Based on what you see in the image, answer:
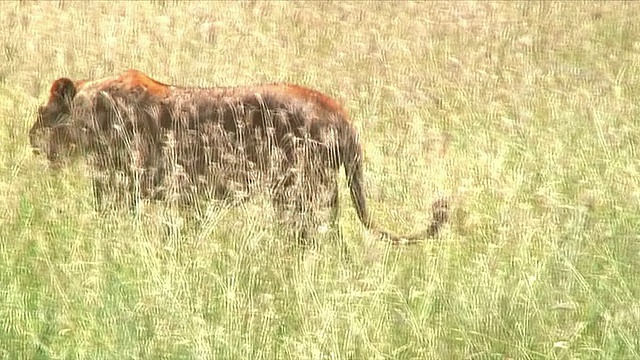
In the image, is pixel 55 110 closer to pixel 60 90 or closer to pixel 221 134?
pixel 60 90

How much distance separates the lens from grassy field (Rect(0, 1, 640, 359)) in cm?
338

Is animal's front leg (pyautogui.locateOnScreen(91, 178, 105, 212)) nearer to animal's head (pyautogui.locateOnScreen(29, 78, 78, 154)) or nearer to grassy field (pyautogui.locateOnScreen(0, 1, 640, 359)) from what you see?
grassy field (pyautogui.locateOnScreen(0, 1, 640, 359))

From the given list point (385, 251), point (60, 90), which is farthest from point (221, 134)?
point (385, 251)

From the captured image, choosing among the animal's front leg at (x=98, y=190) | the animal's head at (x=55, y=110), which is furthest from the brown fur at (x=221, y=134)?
the animal's front leg at (x=98, y=190)

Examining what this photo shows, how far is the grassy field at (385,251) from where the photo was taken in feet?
11.1

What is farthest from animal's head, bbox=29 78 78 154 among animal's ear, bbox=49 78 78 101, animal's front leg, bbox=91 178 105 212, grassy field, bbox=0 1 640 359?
animal's front leg, bbox=91 178 105 212

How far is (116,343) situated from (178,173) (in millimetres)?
1223

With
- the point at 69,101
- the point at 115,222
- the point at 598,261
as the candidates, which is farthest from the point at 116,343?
the point at 69,101

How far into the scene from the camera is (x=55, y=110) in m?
5.18

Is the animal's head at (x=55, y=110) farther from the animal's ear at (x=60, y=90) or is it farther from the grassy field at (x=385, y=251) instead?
the grassy field at (x=385, y=251)

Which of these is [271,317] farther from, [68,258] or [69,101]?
[69,101]

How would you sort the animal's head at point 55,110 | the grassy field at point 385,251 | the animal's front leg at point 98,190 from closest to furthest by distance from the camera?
the grassy field at point 385,251 → the animal's front leg at point 98,190 → the animal's head at point 55,110

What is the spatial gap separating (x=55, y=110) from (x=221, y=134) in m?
0.84

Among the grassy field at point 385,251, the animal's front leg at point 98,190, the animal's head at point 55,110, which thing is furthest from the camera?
the animal's head at point 55,110
